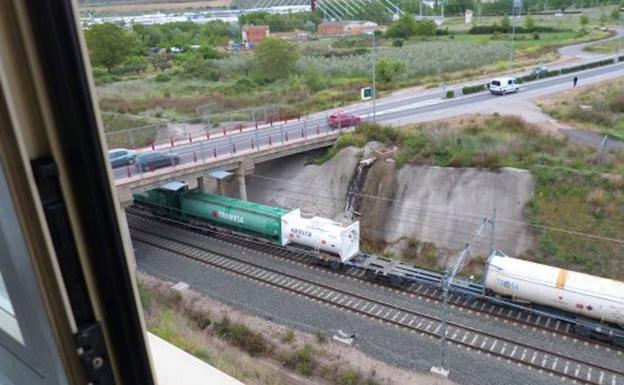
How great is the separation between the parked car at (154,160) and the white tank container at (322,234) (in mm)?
5281

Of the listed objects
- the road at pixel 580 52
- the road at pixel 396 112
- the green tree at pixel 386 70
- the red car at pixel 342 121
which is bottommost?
the road at pixel 396 112

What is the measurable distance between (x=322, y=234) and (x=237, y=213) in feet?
11.1

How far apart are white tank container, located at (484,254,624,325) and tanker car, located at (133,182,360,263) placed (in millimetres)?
3994

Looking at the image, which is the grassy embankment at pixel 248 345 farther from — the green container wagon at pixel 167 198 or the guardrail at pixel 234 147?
the green container wagon at pixel 167 198

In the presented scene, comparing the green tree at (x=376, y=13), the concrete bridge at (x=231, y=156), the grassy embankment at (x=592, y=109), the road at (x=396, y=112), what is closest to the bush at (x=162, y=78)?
the road at (x=396, y=112)

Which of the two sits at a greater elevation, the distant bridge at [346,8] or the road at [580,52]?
the distant bridge at [346,8]

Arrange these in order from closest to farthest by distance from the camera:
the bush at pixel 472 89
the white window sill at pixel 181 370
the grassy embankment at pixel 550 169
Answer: the white window sill at pixel 181 370 < the grassy embankment at pixel 550 169 < the bush at pixel 472 89

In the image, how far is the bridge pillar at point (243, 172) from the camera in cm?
1970

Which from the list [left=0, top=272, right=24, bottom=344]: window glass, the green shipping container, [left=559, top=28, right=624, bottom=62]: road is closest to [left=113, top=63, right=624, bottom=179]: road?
the green shipping container

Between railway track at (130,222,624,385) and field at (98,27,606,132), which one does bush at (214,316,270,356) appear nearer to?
railway track at (130,222,624,385)

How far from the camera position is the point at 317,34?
2773 inches

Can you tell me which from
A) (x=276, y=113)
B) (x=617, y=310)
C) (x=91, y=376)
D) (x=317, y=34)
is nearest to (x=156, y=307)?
(x=617, y=310)

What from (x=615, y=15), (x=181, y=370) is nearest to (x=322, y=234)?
(x=181, y=370)

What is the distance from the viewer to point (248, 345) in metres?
11.2
